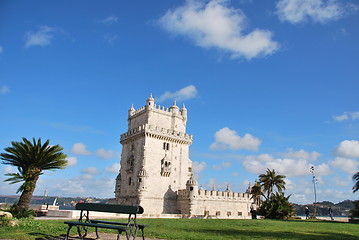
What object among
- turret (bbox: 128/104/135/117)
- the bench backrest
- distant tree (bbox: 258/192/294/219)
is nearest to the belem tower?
turret (bbox: 128/104/135/117)

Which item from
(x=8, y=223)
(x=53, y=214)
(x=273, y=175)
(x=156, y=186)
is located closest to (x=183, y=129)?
(x=156, y=186)

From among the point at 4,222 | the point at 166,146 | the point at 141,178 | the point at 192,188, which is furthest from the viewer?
the point at 166,146

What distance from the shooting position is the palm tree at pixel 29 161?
68.7ft

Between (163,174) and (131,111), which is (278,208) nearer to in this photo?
(163,174)

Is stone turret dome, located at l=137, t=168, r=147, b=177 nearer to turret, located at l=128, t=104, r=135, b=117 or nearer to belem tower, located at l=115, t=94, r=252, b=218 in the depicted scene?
belem tower, located at l=115, t=94, r=252, b=218

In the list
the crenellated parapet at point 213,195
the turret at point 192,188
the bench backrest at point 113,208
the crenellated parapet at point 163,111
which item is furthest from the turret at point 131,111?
the bench backrest at point 113,208

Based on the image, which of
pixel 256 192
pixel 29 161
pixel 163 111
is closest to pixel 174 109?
pixel 163 111

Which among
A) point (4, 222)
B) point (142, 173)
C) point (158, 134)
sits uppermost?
point (158, 134)

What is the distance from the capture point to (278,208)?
31672 millimetres

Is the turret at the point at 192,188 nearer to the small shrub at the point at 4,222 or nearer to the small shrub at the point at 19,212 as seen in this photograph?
the small shrub at the point at 19,212

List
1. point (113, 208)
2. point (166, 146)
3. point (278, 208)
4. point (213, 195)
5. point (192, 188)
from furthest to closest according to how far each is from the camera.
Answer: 1. point (166, 146)
2. point (213, 195)
3. point (192, 188)
4. point (278, 208)
5. point (113, 208)

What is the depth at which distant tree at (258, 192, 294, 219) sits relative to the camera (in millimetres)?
31703

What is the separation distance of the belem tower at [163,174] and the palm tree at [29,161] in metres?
17.6

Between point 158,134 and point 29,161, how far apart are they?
70.2 feet
